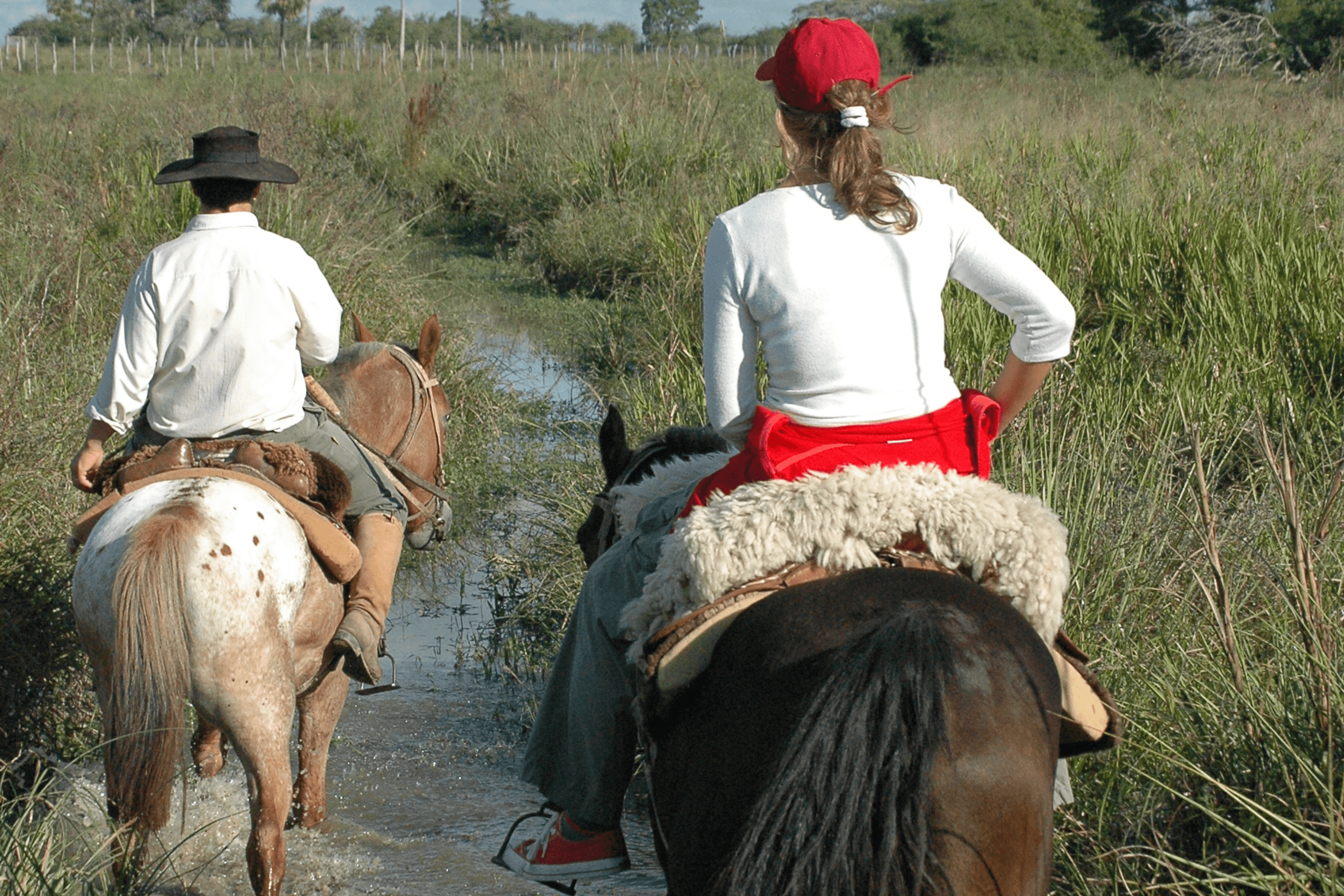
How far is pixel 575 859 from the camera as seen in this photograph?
281cm

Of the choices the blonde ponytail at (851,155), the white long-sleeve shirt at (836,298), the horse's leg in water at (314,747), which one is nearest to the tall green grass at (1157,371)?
the white long-sleeve shirt at (836,298)

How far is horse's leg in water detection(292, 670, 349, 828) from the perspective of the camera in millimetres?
4258

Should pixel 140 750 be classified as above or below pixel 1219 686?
below

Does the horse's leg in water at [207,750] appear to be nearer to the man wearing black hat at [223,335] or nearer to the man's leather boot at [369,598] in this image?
the man's leather boot at [369,598]

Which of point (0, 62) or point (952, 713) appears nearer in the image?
point (952, 713)

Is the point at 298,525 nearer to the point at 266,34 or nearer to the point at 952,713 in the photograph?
the point at 952,713

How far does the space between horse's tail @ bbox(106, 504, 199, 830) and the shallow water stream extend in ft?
0.44

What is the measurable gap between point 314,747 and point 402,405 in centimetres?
148

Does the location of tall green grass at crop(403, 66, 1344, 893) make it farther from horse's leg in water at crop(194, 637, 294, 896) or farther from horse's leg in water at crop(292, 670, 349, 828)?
horse's leg in water at crop(194, 637, 294, 896)

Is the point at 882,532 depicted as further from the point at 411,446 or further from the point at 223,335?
the point at 411,446

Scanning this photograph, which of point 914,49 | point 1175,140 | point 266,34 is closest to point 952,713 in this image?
point 1175,140

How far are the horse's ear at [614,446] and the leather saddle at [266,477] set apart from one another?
0.84 m

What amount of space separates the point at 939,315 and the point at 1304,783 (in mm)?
1370

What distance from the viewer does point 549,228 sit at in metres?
13.5
